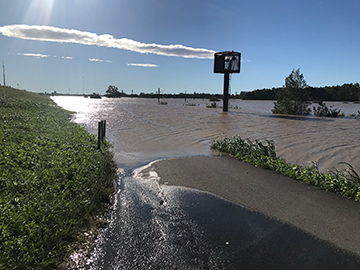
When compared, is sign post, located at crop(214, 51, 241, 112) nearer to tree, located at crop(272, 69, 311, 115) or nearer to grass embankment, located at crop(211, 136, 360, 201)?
tree, located at crop(272, 69, 311, 115)

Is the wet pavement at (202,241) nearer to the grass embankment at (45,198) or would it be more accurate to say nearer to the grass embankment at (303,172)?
the grass embankment at (45,198)

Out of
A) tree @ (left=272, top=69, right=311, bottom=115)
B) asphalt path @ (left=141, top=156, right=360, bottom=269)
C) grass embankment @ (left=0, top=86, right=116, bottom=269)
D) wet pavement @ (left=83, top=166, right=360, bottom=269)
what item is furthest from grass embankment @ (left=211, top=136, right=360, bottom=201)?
tree @ (left=272, top=69, right=311, bottom=115)

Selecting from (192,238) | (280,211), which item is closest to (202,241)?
(192,238)

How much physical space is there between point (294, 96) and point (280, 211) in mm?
A: 26495

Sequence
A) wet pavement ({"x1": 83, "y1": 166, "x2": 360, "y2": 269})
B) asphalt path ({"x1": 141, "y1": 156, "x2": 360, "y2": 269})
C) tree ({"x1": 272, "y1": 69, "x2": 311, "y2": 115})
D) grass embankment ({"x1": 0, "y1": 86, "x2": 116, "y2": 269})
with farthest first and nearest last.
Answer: tree ({"x1": 272, "y1": 69, "x2": 311, "y2": 115}), asphalt path ({"x1": 141, "y1": 156, "x2": 360, "y2": 269}), wet pavement ({"x1": 83, "y1": 166, "x2": 360, "y2": 269}), grass embankment ({"x1": 0, "y1": 86, "x2": 116, "y2": 269})

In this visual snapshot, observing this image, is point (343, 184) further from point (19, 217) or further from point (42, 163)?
point (42, 163)

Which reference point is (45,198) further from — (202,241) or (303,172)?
(303,172)

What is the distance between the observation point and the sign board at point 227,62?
31.3 meters

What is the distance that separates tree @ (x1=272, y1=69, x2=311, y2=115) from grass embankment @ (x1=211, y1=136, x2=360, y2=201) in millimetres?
20900

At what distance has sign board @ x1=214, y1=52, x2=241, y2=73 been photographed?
3131cm

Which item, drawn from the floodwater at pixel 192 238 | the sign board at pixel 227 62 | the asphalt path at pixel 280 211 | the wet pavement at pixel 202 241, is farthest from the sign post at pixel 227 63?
the wet pavement at pixel 202 241

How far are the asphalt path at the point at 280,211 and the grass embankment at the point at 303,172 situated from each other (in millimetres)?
196

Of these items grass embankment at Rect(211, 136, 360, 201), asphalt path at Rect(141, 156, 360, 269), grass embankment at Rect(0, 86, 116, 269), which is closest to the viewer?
grass embankment at Rect(0, 86, 116, 269)

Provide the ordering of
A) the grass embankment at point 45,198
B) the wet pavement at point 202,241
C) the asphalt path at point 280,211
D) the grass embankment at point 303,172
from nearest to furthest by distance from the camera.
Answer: the grass embankment at point 45,198
the wet pavement at point 202,241
the asphalt path at point 280,211
the grass embankment at point 303,172
